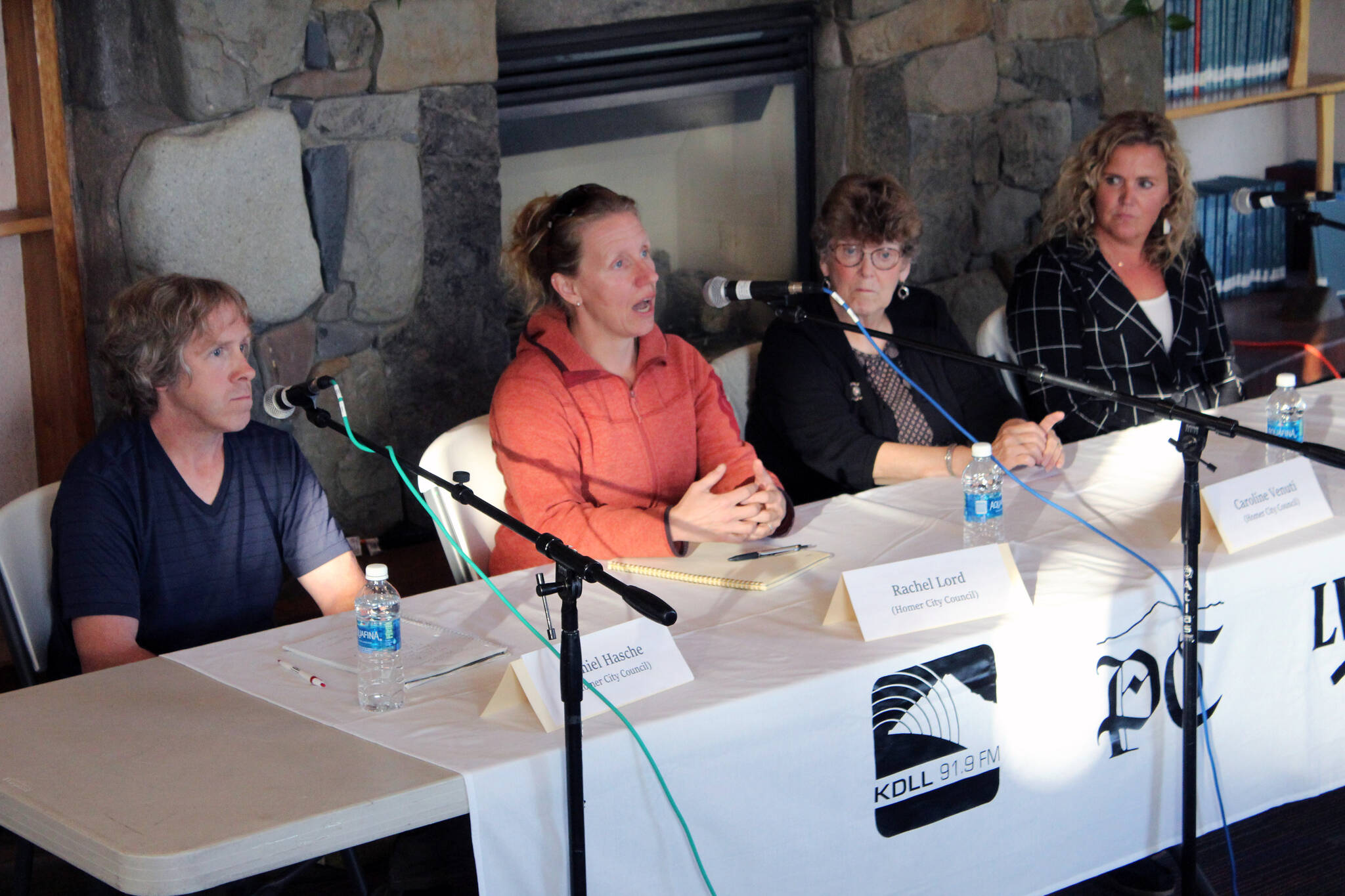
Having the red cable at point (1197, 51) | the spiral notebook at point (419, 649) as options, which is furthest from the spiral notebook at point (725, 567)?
the red cable at point (1197, 51)

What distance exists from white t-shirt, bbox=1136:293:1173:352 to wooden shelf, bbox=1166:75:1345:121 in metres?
1.13

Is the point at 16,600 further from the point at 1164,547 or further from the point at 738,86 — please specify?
the point at 738,86

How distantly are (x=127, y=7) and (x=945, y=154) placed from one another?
76.4 inches

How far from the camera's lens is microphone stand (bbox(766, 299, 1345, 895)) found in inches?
65.1

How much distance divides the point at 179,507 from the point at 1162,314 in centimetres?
201

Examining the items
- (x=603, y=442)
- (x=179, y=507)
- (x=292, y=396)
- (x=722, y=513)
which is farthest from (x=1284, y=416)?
(x=179, y=507)

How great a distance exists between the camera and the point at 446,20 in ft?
9.09

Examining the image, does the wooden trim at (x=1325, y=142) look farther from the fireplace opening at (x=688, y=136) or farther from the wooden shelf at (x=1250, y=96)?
the fireplace opening at (x=688, y=136)

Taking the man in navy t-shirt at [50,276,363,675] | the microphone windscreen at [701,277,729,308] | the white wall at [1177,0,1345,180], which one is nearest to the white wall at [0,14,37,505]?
the man in navy t-shirt at [50,276,363,675]

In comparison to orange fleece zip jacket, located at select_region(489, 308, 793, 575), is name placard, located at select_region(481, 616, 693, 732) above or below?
below

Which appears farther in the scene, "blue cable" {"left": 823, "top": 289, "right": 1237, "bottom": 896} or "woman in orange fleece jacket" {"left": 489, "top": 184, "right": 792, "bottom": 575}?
"woman in orange fleece jacket" {"left": 489, "top": 184, "right": 792, "bottom": 575}

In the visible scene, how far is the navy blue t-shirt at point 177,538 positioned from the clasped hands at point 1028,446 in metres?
1.09

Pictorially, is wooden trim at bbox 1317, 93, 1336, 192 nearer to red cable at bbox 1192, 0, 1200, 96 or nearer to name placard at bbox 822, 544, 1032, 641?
red cable at bbox 1192, 0, 1200, 96

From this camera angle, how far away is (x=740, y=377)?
8.79 ft
